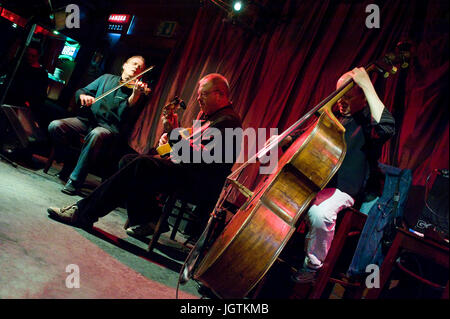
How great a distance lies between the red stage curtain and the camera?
2459mm

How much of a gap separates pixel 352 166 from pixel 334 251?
67 cm

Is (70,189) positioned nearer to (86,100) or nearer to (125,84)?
(86,100)

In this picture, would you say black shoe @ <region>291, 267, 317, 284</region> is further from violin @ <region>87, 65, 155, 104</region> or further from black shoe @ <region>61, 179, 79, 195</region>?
violin @ <region>87, 65, 155, 104</region>

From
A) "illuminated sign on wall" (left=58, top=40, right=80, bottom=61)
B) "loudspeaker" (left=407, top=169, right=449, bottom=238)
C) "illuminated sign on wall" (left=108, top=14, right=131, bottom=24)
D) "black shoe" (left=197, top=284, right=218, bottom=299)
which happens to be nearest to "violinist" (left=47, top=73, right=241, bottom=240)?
"black shoe" (left=197, top=284, right=218, bottom=299)

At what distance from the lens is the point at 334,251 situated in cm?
198

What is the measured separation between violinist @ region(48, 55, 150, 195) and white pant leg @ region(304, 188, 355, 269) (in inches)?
95.1

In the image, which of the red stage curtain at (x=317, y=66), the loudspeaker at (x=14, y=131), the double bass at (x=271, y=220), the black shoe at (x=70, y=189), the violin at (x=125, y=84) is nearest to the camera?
the double bass at (x=271, y=220)

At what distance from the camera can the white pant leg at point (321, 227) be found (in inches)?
76.5

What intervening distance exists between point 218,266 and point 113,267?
795 millimetres

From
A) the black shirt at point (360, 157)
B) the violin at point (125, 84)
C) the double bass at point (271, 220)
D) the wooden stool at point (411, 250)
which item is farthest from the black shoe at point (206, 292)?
the violin at point (125, 84)

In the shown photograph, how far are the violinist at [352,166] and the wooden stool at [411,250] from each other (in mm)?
373

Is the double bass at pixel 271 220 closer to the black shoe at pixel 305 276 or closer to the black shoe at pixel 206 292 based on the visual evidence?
the black shoe at pixel 206 292
